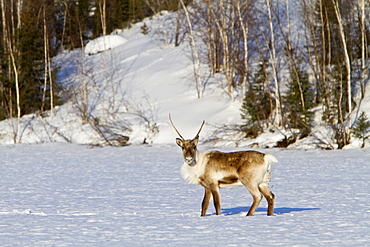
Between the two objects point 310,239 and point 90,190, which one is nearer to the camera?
point 310,239

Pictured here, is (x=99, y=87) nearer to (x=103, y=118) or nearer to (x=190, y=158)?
(x=103, y=118)

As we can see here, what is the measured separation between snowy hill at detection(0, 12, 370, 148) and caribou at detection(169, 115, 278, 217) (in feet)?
42.4

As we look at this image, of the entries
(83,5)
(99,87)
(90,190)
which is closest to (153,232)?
(90,190)

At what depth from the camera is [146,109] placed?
26.8 meters

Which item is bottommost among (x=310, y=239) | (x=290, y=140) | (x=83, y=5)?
(x=290, y=140)

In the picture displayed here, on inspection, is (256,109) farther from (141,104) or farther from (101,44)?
(101,44)

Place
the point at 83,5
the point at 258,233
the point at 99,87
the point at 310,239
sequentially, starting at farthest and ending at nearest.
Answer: the point at 83,5, the point at 99,87, the point at 258,233, the point at 310,239

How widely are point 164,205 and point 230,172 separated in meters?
2.51

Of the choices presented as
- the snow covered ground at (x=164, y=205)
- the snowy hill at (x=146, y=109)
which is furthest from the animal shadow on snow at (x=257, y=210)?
the snowy hill at (x=146, y=109)

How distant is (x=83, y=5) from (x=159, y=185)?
116ft

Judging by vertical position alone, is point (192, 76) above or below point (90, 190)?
above

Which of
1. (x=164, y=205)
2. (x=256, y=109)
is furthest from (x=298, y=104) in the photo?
(x=164, y=205)

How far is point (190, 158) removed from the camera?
291 inches

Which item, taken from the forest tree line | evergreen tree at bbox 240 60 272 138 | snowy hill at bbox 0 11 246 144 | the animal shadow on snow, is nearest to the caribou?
the animal shadow on snow
